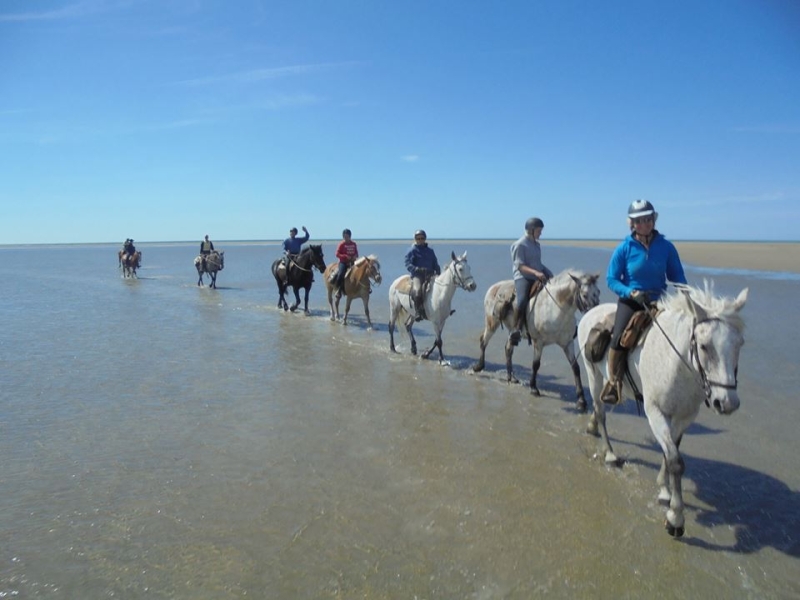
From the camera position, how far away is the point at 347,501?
457cm

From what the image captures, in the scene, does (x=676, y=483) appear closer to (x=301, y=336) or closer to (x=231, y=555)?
(x=231, y=555)

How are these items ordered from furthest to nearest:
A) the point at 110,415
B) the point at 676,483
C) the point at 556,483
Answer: the point at 110,415 < the point at 556,483 < the point at 676,483

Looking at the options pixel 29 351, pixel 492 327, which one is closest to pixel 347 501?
pixel 492 327

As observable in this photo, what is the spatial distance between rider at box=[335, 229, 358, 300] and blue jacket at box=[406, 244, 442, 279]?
184 inches

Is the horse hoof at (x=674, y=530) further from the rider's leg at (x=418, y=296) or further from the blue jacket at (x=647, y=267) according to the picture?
the rider's leg at (x=418, y=296)

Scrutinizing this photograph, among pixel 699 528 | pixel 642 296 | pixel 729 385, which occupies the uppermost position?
pixel 642 296

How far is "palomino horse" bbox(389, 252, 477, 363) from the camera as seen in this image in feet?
32.0

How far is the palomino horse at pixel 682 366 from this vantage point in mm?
3609

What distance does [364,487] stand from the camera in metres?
4.84

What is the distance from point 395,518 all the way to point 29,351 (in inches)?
390

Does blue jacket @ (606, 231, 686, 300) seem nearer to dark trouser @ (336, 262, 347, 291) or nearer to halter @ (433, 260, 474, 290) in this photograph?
halter @ (433, 260, 474, 290)

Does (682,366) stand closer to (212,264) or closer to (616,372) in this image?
(616,372)

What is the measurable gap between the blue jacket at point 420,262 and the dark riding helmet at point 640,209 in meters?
5.93

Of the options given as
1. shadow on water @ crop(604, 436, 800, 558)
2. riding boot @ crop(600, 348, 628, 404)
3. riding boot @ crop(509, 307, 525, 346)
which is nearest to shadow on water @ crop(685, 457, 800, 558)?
shadow on water @ crop(604, 436, 800, 558)
